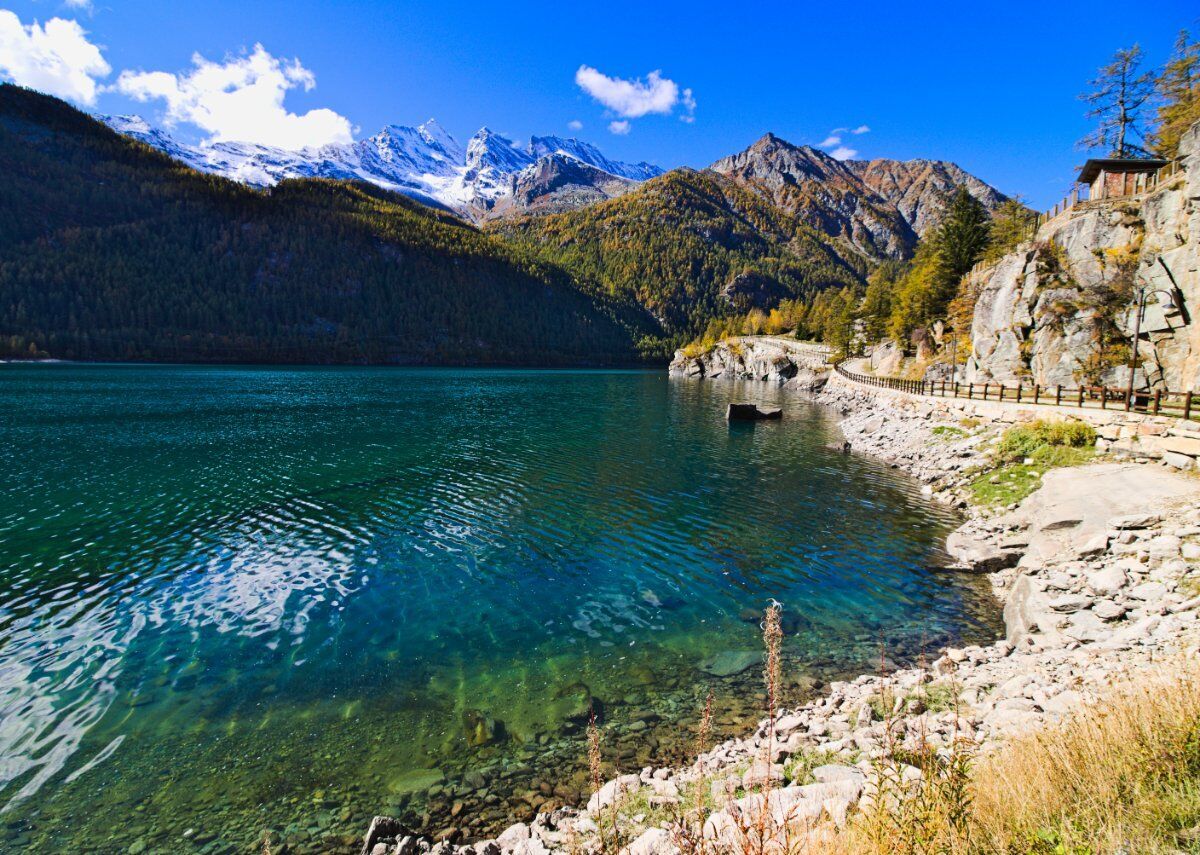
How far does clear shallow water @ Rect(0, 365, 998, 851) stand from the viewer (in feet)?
31.2

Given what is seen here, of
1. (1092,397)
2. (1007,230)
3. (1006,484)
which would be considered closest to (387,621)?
(1006,484)

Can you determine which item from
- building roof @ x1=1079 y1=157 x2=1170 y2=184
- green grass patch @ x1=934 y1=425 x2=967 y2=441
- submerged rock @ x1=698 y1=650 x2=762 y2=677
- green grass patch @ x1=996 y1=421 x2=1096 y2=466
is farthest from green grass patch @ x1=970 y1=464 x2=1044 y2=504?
building roof @ x1=1079 y1=157 x2=1170 y2=184

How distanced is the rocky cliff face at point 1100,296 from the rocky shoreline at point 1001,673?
1943 cm

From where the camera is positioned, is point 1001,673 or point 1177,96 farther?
point 1177,96

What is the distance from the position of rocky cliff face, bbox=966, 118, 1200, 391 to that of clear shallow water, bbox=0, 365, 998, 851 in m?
20.0

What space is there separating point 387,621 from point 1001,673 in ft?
49.3

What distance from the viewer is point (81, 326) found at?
578 ft

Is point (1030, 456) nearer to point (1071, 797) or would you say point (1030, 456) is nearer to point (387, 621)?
point (1071, 797)

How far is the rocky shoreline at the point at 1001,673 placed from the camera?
7656 mm

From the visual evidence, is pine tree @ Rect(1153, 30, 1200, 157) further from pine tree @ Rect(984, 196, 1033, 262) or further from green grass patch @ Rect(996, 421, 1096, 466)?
green grass patch @ Rect(996, 421, 1096, 466)

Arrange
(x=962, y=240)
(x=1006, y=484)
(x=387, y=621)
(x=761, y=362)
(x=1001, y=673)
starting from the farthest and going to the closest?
(x=761, y=362), (x=962, y=240), (x=1006, y=484), (x=387, y=621), (x=1001, y=673)

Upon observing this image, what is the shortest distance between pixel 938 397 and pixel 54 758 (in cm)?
5137

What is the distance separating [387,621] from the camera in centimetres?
1518

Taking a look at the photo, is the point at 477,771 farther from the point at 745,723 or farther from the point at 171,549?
the point at 171,549
